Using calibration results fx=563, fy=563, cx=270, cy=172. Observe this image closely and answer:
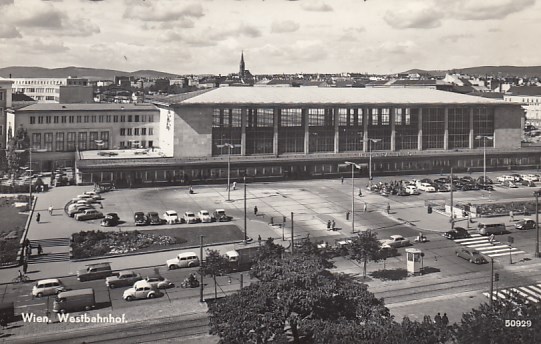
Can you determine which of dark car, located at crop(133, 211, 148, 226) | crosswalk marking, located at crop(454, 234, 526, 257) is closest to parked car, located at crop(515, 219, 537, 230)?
crosswalk marking, located at crop(454, 234, 526, 257)

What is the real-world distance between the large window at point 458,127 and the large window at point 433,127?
201 cm

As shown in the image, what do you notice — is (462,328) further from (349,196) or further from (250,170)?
(250,170)

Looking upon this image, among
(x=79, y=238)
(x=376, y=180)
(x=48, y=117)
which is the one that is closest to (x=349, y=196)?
(x=376, y=180)

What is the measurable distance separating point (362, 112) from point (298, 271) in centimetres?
9377

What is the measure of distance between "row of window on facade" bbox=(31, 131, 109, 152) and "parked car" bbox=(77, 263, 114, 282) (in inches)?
2892

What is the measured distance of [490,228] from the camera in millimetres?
73000

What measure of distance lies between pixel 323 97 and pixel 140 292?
268 ft

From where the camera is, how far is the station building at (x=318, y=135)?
108769 mm

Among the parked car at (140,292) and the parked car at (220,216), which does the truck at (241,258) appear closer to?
the parked car at (140,292)

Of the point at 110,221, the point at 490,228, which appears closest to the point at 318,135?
the point at 490,228

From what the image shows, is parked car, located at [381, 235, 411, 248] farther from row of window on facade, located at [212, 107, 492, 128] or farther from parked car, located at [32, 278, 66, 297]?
row of window on facade, located at [212, 107, 492, 128]

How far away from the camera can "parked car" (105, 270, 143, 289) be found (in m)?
53.5

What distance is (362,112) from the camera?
12494 centimetres

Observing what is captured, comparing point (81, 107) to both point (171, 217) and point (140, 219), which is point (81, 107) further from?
point (171, 217)
